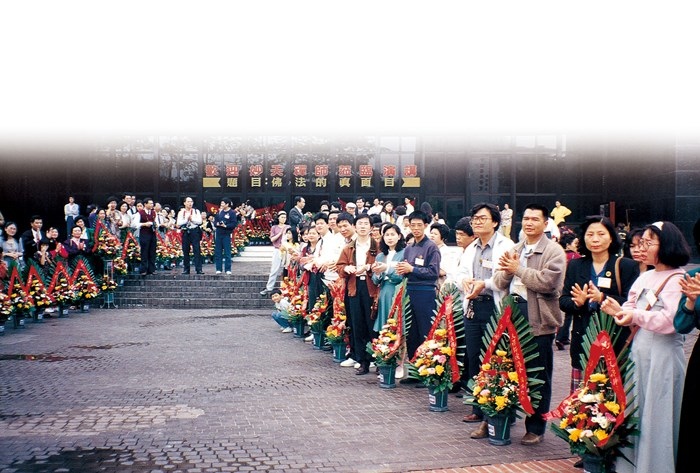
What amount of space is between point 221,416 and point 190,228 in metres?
12.3

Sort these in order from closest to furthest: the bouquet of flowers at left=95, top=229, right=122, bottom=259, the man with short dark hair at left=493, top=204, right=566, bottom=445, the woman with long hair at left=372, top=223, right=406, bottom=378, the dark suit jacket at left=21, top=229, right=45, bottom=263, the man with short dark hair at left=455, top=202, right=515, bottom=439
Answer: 1. the man with short dark hair at left=493, top=204, right=566, bottom=445
2. the man with short dark hair at left=455, top=202, right=515, bottom=439
3. the woman with long hair at left=372, top=223, right=406, bottom=378
4. the dark suit jacket at left=21, top=229, right=45, bottom=263
5. the bouquet of flowers at left=95, top=229, right=122, bottom=259

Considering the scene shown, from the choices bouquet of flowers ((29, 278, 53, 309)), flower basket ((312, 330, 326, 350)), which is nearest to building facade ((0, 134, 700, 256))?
bouquet of flowers ((29, 278, 53, 309))

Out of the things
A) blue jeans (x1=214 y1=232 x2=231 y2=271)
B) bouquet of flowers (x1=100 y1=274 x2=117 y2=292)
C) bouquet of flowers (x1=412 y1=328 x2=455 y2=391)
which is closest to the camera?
bouquet of flowers (x1=412 y1=328 x2=455 y2=391)

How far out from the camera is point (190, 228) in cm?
1870

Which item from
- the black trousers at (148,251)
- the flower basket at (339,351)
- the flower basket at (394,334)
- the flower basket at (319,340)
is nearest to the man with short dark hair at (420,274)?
the flower basket at (394,334)

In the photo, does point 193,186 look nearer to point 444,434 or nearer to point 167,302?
point 167,302

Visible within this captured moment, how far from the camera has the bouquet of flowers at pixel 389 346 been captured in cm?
821

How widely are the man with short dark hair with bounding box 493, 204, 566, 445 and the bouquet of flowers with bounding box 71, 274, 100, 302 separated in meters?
12.2

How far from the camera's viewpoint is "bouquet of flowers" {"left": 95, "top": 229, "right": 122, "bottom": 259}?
16891 millimetres

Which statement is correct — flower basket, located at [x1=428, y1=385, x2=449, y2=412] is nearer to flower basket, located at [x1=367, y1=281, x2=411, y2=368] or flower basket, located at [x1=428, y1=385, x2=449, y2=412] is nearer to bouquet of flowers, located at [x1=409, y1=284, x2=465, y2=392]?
bouquet of flowers, located at [x1=409, y1=284, x2=465, y2=392]

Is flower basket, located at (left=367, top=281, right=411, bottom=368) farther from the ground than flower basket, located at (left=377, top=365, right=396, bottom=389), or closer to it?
farther from the ground

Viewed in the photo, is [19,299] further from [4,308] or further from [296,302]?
[296,302]

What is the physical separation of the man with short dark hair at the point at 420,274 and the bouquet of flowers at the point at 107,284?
10.6m

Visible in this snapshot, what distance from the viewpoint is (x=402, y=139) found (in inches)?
1211
